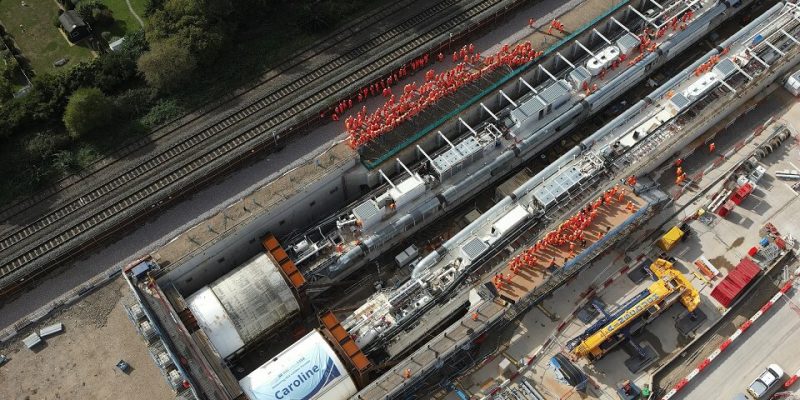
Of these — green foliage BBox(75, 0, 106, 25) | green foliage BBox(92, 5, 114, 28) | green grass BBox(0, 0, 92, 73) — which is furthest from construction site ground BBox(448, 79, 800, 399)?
green foliage BBox(75, 0, 106, 25)

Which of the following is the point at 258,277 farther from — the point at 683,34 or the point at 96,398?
the point at 683,34

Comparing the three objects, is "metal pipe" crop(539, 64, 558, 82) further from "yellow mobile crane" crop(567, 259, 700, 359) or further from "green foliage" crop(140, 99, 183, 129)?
"green foliage" crop(140, 99, 183, 129)

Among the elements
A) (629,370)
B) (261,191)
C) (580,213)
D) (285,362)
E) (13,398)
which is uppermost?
(261,191)

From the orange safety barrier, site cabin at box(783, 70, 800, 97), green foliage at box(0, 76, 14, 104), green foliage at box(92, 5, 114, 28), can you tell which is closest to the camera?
the orange safety barrier

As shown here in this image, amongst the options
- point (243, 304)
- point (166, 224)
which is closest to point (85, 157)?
point (166, 224)

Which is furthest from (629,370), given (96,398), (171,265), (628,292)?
(96,398)
